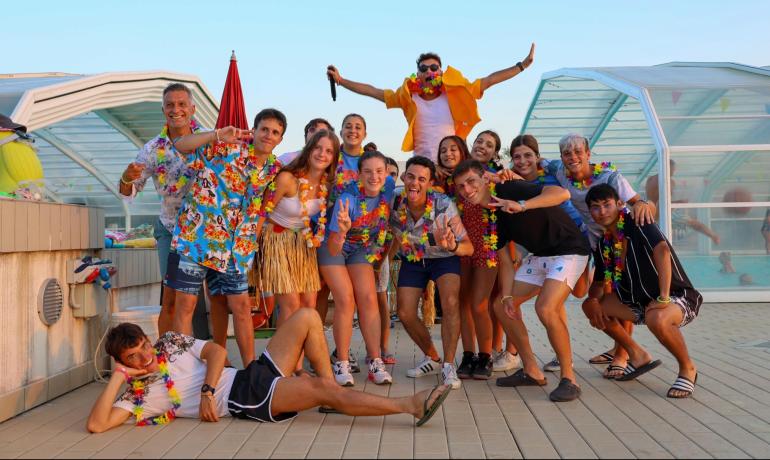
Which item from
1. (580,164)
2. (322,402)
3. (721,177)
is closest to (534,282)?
(580,164)

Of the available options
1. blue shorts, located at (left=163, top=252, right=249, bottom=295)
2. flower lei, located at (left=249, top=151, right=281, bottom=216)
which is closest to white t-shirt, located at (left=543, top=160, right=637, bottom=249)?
flower lei, located at (left=249, top=151, right=281, bottom=216)

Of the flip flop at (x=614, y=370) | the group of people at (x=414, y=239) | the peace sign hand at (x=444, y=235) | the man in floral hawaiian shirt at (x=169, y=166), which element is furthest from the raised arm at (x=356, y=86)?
the flip flop at (x=614, y=370)

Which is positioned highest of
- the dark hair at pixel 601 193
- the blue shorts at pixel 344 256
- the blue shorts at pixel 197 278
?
the dark hair at pixel 601 193

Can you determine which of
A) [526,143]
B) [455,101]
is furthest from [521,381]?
[455,101]

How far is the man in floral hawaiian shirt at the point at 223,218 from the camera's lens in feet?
18.6

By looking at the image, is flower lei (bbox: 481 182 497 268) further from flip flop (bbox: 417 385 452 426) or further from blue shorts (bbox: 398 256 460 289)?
flip flop (bbox: 417 385 452 426)

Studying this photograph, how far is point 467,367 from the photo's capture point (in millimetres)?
6395

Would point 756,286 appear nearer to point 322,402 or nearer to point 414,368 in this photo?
point 414,368

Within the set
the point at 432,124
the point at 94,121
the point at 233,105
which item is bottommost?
the point at 432,124

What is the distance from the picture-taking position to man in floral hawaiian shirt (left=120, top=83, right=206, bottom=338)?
5902 millimetres

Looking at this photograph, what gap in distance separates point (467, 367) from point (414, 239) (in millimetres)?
1067

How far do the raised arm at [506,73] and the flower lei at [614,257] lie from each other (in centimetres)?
183

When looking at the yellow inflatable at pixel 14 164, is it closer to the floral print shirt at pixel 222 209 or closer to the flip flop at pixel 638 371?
the floral print shirt at pixel 222 209

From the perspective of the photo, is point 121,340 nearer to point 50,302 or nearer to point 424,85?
point 50,302
